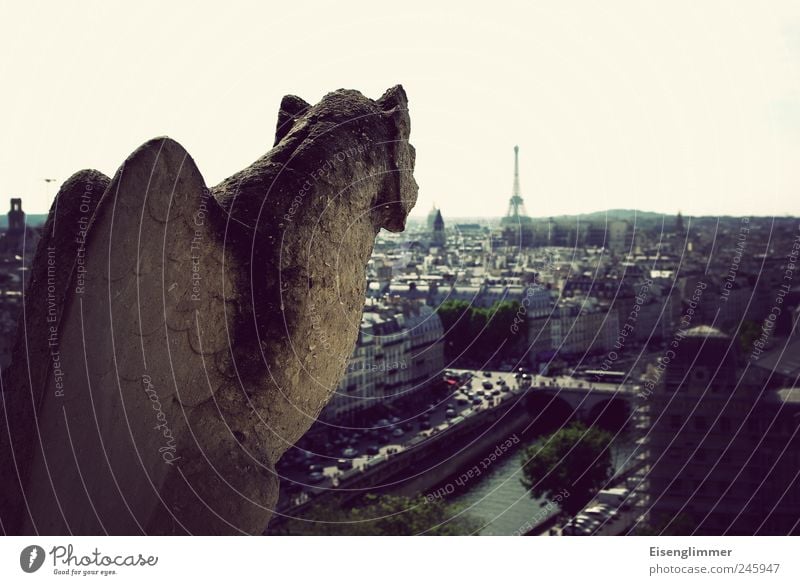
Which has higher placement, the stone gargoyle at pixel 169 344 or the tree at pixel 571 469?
the stone gargoyle at pixel 169 344

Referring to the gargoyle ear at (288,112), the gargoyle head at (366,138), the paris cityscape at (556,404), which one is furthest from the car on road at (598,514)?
the gargoyle ear at (288,112)

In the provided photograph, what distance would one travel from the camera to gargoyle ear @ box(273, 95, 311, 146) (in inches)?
128

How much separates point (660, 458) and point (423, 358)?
36.0 ft

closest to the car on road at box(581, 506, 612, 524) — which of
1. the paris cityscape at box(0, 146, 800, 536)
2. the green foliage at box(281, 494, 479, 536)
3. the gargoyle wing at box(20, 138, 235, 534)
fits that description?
the paris cityscape at box(0, 146, 800, 536)

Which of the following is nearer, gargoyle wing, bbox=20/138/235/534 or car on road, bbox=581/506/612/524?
gargoyle wing, bbox=20/138/235/534

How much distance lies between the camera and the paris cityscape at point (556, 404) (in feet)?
59.3

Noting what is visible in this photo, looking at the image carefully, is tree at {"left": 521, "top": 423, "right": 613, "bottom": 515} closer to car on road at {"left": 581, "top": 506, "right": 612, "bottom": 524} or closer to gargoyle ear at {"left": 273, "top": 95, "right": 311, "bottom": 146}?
car on road at {"left": 581, "top": 506, "right": 612, "bottom": 524}

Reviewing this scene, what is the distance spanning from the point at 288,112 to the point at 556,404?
91.9ft

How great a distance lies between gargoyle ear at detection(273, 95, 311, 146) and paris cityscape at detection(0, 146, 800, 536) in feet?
19.9

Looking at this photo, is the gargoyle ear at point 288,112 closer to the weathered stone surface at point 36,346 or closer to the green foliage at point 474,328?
the weathered stone surface at point 36,346

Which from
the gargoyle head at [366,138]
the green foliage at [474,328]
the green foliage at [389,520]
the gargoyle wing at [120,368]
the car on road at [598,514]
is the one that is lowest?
the car on road at [598,514]

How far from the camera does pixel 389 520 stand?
17062 mm

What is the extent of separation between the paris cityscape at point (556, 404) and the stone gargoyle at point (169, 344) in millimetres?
6516
